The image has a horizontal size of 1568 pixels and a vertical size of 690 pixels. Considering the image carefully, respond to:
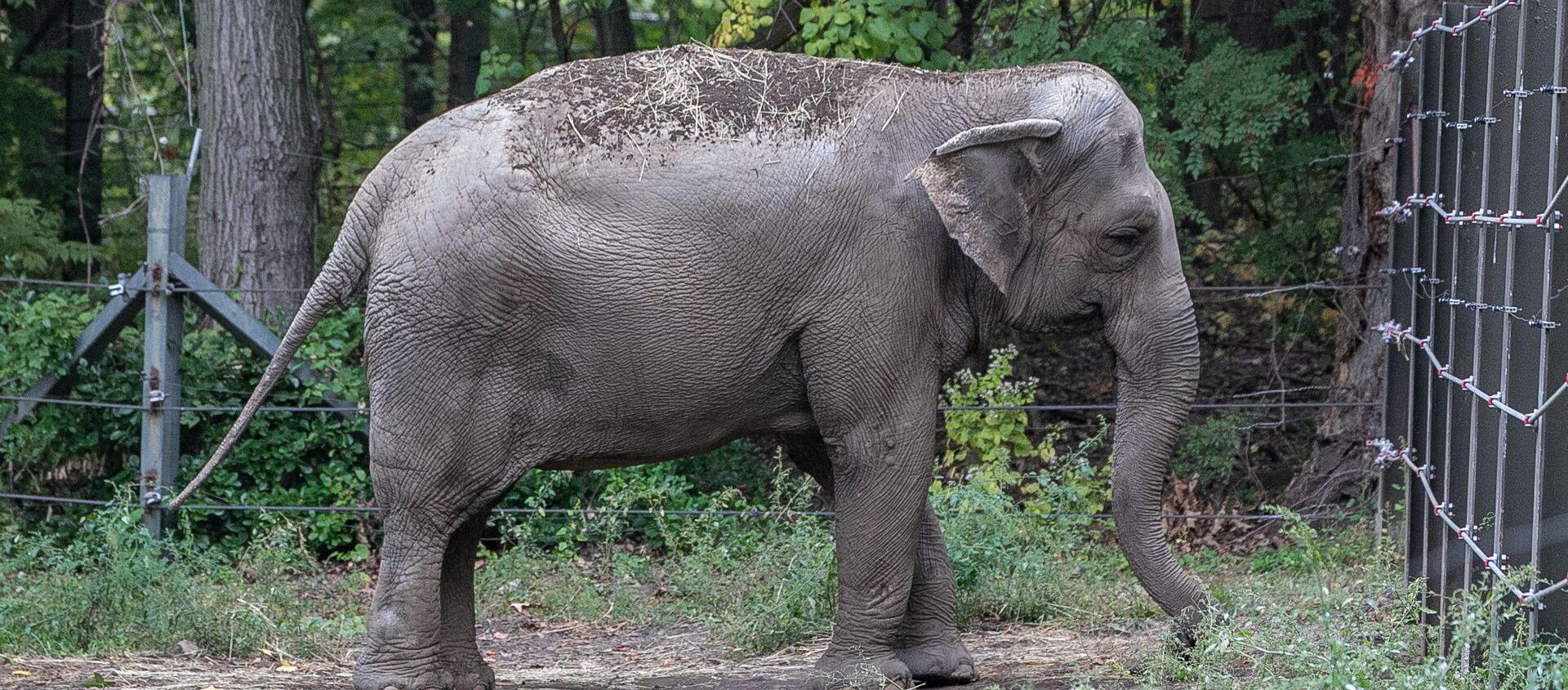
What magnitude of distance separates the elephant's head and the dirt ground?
65 cm

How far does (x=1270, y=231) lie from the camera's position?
38.0ft

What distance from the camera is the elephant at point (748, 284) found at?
5562 mm

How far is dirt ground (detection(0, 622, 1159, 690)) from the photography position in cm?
625

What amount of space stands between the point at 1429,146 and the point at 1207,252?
7408mm

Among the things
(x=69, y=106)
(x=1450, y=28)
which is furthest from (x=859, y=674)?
(x=69, y=106)

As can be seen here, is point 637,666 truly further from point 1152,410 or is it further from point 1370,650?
point 1370,650

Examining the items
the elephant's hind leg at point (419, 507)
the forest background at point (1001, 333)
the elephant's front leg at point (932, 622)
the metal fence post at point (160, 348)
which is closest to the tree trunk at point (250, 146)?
the forest background at point (1001, 333)

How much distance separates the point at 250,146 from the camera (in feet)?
34.8

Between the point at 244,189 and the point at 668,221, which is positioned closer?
the point at 668,221

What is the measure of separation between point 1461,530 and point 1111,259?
1.46 metres

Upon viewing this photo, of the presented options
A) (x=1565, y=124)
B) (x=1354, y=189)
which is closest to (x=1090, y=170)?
(x=1565, y=124)

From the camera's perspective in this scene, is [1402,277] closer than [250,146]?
Yes

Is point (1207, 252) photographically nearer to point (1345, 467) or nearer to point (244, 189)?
point (1345, 467)

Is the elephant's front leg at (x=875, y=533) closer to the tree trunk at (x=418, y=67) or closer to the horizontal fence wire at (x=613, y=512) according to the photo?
the horizontal fence wire at (x=613, y=512)
